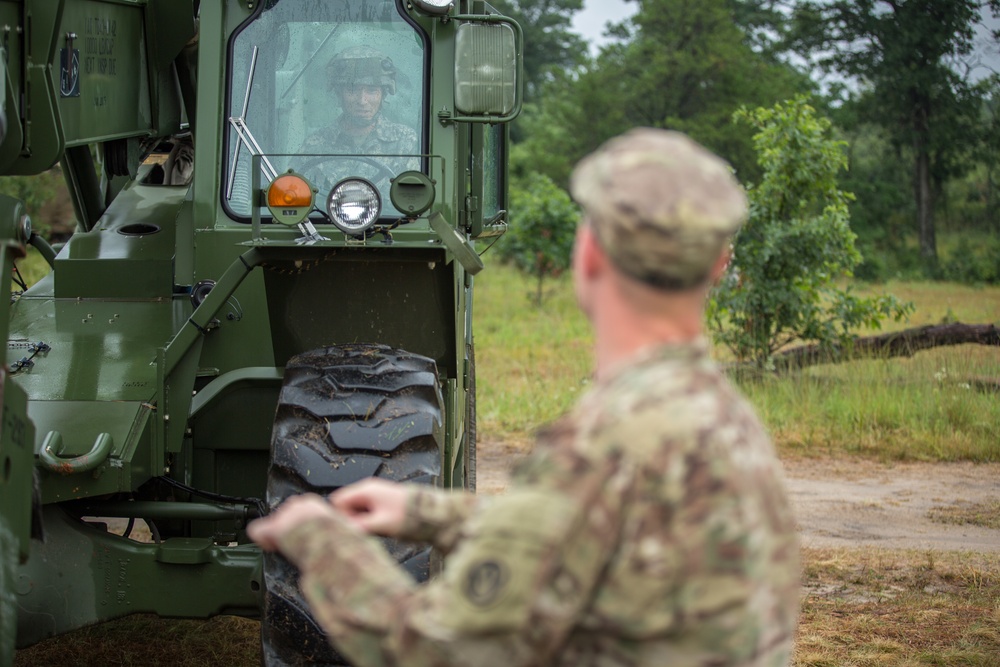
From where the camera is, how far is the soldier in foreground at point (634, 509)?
1.88 metres

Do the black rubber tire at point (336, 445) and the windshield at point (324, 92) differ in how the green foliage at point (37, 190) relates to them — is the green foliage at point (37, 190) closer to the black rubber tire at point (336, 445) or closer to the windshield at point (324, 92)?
the windshield at point (324, 92)

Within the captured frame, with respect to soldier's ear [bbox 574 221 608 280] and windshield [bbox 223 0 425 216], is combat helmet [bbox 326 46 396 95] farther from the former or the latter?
soldier's ear [bbox 574 221 608 280]

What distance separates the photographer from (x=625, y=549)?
1884 millimetres

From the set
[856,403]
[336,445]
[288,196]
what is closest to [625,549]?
[336,445]

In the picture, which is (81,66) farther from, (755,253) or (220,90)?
(755,253)

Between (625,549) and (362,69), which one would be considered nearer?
(625,549)

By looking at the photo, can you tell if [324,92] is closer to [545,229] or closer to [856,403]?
[856,403]

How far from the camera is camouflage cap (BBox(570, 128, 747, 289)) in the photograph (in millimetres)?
1909

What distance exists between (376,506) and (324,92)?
303 centimetres

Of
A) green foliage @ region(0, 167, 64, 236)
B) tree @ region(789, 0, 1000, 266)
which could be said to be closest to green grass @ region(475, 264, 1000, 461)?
green foliage @ region(0, 167, 64, 236)

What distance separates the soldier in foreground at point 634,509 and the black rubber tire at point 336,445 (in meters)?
1.83

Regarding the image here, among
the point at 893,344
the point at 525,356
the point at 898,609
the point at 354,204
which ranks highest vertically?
the point at 354,204

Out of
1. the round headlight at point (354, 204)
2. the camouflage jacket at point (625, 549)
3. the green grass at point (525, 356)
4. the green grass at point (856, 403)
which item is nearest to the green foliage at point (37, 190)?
the green grass at point (525, 356)

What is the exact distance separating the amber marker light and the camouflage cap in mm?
2427
